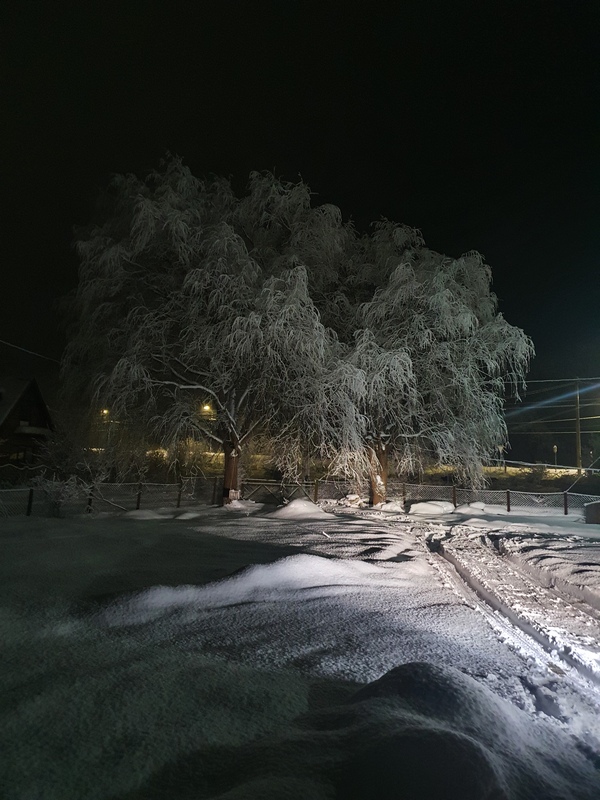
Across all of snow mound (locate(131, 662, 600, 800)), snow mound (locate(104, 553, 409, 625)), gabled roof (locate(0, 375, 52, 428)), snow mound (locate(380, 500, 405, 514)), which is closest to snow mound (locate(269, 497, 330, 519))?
snow mound (locate(380, 500, 405, 514))

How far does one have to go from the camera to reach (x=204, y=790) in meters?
2.38

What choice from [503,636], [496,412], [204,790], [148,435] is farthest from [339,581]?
[496,412]

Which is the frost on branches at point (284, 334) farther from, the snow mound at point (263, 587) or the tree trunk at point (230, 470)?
the snow mound at point (263, 587)

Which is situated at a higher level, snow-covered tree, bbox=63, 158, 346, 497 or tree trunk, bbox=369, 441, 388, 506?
snow-covered tree, bbox=63, 158, 346, 497

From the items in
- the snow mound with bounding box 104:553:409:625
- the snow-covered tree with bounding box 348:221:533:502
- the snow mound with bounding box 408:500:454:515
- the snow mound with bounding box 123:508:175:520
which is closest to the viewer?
the snow mound with bounding box 104:553:409:625

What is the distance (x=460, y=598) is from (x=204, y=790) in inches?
186

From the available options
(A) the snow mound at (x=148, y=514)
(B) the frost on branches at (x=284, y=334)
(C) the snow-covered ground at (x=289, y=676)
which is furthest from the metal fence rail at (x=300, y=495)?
(C) the snow-covered ground at (x=289, y=676)

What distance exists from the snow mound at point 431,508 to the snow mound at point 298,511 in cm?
447

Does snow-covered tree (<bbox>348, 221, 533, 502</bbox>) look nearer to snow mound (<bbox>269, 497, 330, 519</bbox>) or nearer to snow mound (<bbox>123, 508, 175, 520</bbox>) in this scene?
snow mound (<bbox>269, 497, 330, 519</bbox>)

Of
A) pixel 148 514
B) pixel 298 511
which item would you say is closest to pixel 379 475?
pixel 298 511

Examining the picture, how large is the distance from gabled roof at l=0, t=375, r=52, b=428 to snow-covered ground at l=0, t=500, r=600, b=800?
26422 mm

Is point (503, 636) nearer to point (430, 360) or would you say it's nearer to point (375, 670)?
point (375, 670)

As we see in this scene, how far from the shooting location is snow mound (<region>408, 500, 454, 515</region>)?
1859 centimetres

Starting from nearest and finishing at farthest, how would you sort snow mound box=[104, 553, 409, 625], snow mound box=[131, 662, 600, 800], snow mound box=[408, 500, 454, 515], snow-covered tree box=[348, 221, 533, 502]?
1. snow mound box=[131, 662, 600, 800]
2. snow mound box=[104, 553, 409, 625]
3. snow-covered tree box=[348, 221, 533, 502]
4. snow mound box=[408, 500, 454, 515]
